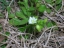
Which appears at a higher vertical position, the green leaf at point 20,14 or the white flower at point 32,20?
the green leaf at point 20,14

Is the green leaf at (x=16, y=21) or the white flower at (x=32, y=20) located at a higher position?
the white flower at (x=32, y=20)

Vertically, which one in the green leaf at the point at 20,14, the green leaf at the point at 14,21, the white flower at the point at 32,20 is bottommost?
the green leaf at the point at 14,21

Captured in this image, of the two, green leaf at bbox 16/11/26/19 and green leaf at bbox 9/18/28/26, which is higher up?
green leaf at bbox 16/11/26/19

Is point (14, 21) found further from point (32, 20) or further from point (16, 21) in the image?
point (32, 20)

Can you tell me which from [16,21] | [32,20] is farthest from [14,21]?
[32,20]

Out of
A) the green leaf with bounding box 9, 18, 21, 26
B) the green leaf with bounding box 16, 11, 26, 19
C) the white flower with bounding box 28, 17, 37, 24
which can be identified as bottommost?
the green leaf with bounding box 9, 18, 21, 26

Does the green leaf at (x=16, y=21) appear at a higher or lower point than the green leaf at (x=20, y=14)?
lower

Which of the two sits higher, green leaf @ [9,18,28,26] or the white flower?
the white flower

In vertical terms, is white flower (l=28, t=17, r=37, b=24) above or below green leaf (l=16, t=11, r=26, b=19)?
below

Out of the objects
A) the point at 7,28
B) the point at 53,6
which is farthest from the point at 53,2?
the point at 7,28

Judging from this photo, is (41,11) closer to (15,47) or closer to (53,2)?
(53,2)

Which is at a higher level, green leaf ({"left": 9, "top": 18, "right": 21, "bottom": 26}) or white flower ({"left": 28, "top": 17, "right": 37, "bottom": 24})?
white flower ({"left": 28, "top": 17, "right": 37, "bottom": 24})
